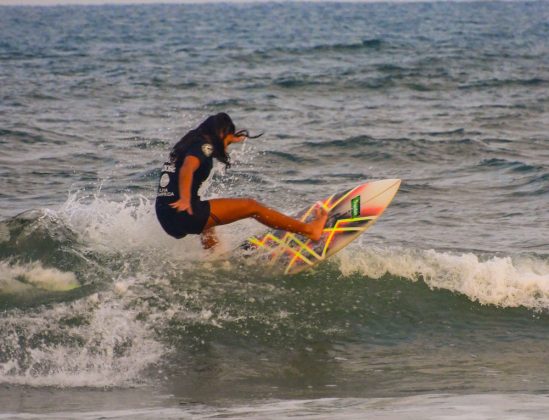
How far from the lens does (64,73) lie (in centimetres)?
2644

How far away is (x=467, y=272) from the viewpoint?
26.6 ft

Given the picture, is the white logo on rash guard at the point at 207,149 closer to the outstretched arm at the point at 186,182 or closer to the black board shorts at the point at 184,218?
the outstretched arm at the point at 186,182

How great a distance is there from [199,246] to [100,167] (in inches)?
218

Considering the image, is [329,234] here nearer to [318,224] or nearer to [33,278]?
[318,224]

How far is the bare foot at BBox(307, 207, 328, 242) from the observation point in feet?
25.4

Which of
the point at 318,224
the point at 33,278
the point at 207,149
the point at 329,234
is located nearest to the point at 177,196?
the point at 207,149

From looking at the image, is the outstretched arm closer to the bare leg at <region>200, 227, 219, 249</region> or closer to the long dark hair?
the long dark hair

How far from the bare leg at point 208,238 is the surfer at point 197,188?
0.57 meters

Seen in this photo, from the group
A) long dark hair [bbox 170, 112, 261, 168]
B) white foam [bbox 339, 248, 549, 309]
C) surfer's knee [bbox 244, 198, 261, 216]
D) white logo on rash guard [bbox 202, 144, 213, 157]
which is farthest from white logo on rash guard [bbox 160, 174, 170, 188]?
white foam [bbox 339, 248, 549, 309]

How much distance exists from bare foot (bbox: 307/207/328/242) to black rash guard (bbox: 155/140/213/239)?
0.98 meters

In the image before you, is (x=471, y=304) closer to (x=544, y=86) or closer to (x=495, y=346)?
(x=495, y=346)

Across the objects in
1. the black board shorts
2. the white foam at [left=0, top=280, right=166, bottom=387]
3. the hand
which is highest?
the hand

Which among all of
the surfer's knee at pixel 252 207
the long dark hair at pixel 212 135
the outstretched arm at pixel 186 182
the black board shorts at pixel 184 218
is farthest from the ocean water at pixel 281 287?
the long dark hair at pixel 212 135

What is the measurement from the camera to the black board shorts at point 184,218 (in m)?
7.13
